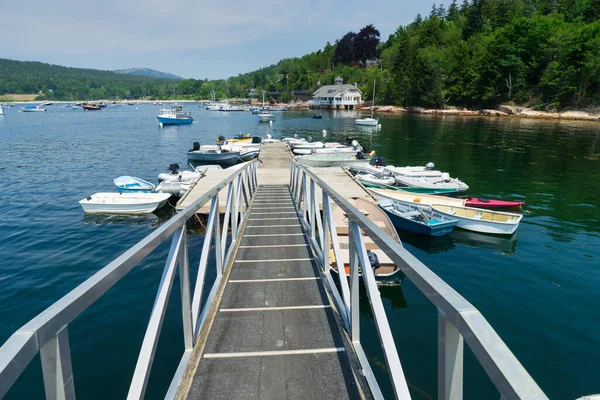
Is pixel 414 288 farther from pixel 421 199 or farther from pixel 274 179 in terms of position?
pixel 274 179

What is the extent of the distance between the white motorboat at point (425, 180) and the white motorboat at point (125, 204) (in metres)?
12.3

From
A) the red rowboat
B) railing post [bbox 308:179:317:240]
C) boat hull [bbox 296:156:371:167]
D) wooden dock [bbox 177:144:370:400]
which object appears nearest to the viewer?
wooden dock [bbox 177:144:370:400]

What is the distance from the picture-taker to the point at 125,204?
48.6 feet

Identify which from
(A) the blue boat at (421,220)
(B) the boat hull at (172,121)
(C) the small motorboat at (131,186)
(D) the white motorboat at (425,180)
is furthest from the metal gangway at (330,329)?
(B) the boat hull at (172,121)

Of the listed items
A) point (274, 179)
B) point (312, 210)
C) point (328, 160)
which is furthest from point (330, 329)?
point (328, 160)

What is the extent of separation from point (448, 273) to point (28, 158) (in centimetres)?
3570

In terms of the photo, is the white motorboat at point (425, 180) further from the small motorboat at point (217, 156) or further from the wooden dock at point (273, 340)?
the wooden dock at point (273, 340)

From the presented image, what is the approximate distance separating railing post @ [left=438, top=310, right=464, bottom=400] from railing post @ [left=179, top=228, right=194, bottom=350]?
210 cm

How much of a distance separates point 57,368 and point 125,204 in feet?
49.0

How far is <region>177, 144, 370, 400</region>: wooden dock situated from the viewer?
9.12 feet

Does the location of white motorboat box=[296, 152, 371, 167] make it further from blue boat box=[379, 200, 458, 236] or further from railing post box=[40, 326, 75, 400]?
railing post box=[40, 326, 75, 400]

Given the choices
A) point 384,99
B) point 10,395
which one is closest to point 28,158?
point 10,395

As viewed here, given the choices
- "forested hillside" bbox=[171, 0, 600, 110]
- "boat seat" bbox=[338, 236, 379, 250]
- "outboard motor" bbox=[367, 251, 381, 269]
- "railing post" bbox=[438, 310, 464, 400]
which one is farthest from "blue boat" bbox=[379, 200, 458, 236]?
"forested hillside" bbox=[171, 0, 600, 110]

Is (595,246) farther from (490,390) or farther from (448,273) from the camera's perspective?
(490,390)
